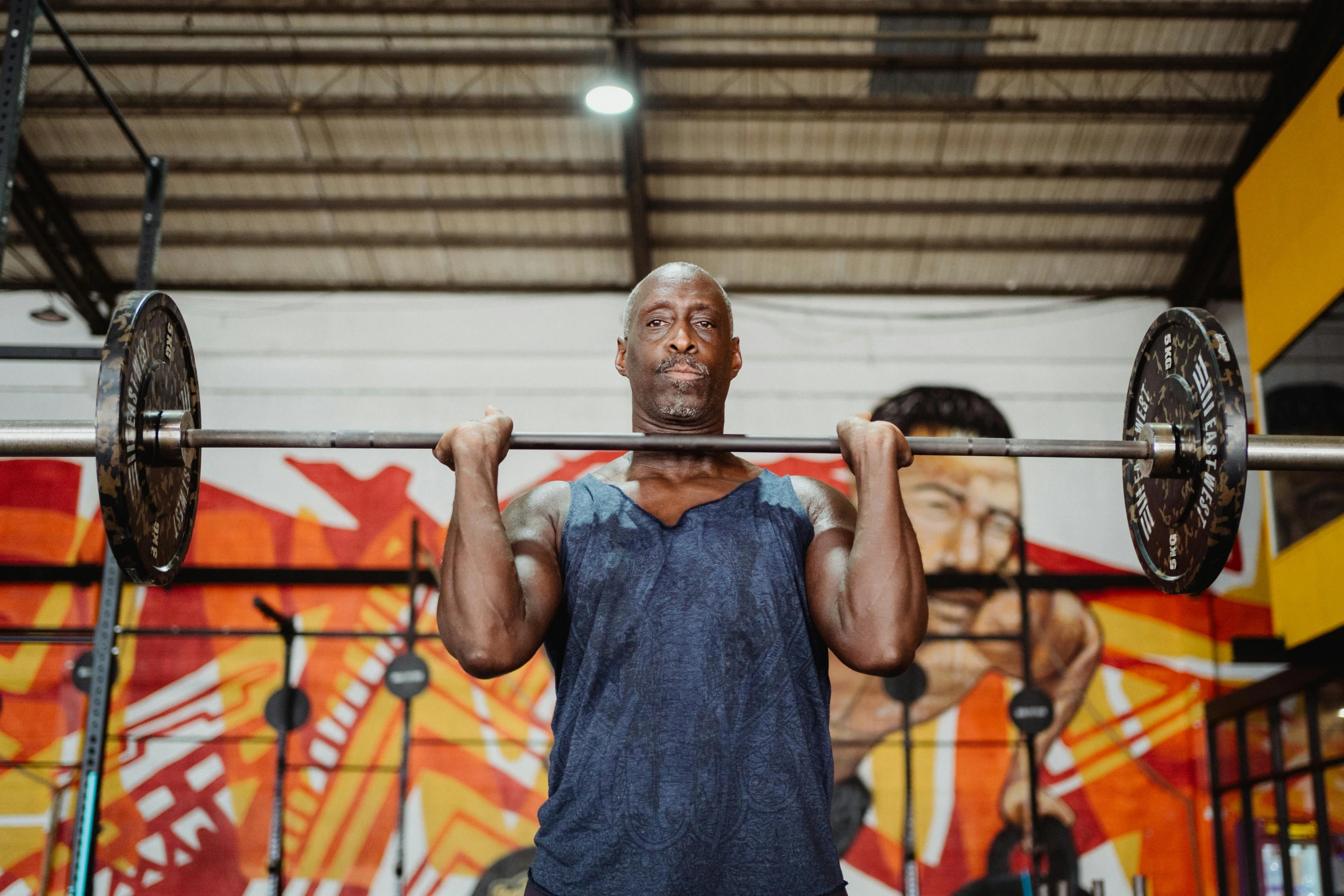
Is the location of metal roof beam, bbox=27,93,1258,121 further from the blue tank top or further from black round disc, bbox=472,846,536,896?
the blue tank top

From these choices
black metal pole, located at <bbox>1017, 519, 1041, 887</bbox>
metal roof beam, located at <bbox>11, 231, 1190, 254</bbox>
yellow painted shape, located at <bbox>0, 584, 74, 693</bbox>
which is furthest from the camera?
metal roof beam, located at <bbox>11, 231, 1190, 254</bbox>

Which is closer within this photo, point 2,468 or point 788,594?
point 788,594

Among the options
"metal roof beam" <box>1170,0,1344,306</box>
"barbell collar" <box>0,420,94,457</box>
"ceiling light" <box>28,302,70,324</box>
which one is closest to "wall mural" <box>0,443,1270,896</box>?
"ceiling light" <box>28,302,70,324</box>

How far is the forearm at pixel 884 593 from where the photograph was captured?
1670 millimetres

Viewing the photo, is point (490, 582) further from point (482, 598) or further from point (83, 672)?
point (83, 672)

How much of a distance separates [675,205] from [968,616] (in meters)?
3.44

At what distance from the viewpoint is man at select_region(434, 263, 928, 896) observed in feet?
5.08

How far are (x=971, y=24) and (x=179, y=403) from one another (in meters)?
6.00

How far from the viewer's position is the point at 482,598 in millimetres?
1663

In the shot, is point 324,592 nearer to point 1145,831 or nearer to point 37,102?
point 37,102

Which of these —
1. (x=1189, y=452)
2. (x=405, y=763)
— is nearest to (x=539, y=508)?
(x=1189, y=452)

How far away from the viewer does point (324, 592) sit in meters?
7.68

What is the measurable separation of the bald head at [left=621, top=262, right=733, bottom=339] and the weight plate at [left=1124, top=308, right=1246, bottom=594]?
82cm

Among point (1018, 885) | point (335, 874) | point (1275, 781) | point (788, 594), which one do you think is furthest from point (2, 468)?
point (1275, 781)
